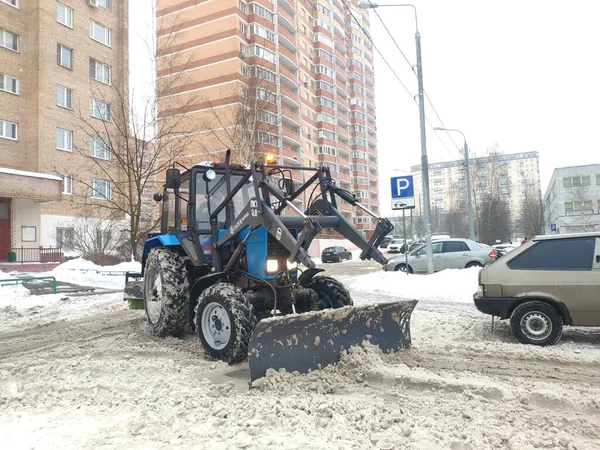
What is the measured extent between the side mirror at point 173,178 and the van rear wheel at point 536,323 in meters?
5.26

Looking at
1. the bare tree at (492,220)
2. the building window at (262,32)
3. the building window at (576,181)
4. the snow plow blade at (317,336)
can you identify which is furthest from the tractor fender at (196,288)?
the building window at (576,181)

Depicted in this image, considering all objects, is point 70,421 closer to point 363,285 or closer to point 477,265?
point 363,285

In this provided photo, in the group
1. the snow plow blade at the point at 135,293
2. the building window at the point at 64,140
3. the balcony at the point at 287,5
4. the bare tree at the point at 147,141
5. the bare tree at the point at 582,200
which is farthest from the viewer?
the balcony at the point at 287,5

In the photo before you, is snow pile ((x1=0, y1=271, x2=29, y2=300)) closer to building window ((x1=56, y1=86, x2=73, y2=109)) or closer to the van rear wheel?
the van rear wheel

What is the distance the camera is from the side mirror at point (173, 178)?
261 inches

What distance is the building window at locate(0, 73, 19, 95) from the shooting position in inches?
1070

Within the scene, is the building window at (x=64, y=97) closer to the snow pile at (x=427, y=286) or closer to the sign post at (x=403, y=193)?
the snow pile at (x=427, y=286)

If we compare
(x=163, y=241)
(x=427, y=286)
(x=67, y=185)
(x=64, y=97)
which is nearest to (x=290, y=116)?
(x=64, y=97)

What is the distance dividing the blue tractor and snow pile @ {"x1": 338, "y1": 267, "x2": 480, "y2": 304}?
555 cm

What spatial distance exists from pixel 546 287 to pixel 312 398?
13.4 ft

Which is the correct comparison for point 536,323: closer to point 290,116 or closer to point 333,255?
point 333,255

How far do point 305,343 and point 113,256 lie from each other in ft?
75.5

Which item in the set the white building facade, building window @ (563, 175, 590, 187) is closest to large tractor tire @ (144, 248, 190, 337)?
the white building facade

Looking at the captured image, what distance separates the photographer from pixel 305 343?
489cm
